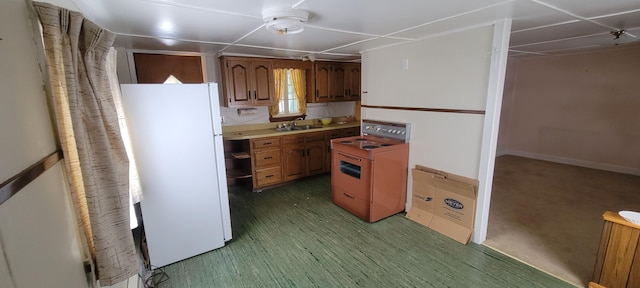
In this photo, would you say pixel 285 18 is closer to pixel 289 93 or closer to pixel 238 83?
pixel 238 83

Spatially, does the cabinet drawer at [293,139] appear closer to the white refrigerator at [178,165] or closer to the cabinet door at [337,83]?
the cabinet door at [337,83]

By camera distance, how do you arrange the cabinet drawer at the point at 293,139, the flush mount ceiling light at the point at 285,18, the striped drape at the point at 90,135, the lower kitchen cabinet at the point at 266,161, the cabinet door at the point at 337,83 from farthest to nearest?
the cabinet door at the point at 337,83 < the cabinet drawer at the point at 293,139 < the lower kitchen cabinet at the point at 266,161 < the flush mount ceiling light at the point at 285,18 < the striped drape at the point at 90,135

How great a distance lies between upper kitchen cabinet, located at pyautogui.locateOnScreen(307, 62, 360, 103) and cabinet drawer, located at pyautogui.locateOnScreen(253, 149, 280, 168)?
1.26 metres

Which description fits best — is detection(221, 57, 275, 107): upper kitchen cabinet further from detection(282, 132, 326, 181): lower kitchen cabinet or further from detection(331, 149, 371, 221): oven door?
detection(331, 149, 371, 221): oven door

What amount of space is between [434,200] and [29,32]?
3.16 meters

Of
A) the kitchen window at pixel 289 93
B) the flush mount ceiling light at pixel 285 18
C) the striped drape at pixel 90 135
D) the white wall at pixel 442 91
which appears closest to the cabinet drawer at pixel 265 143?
Answer: the kitchen window at pixel 289 93

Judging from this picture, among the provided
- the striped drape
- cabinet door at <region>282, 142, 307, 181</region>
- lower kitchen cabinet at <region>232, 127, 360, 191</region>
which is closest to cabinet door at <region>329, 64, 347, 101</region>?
lower kitchen cabinet at <region>232, 127, 360, 191</region>

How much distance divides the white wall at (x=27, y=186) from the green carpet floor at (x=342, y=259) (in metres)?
1.37

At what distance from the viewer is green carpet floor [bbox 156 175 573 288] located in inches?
83.4

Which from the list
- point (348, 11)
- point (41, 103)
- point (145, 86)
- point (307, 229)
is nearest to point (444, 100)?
point (348, 11)

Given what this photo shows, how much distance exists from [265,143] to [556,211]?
3816 mm

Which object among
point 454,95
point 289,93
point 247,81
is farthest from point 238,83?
point 454,95

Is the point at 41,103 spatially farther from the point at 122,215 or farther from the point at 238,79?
the point at 238,79

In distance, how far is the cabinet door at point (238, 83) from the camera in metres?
3.80
